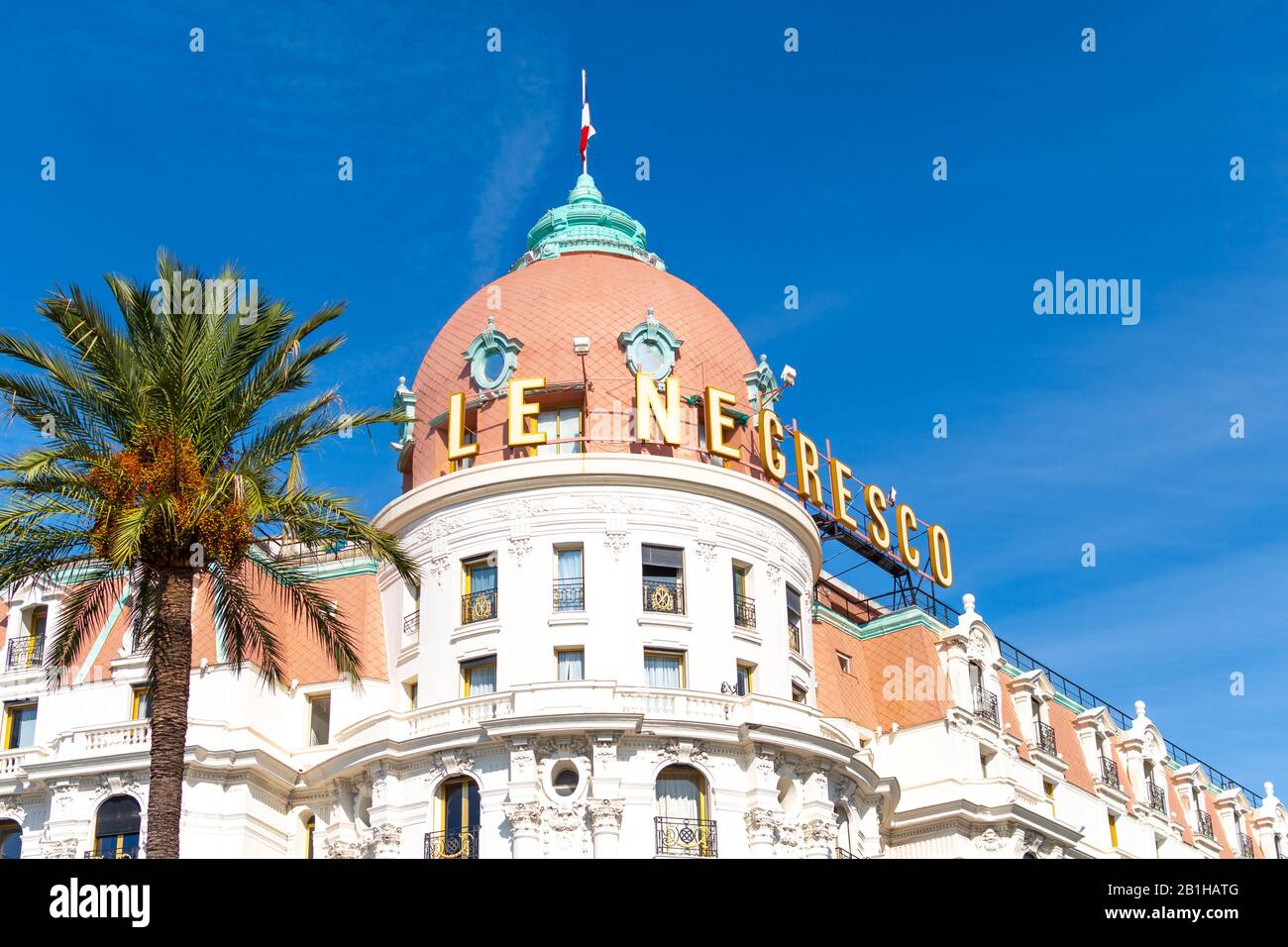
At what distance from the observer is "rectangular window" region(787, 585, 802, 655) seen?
54.5 metres

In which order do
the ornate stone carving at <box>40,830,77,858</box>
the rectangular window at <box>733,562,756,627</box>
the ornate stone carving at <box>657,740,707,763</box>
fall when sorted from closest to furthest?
1. the ornate stone carving at <box>657,740,707,763</box>
2. the ornate stone carving at <box>40,830,77,858</box>
3. the rectangular window at <box>733,562,756,627</box>

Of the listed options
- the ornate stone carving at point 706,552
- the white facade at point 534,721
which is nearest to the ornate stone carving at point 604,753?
the white facade at point 534,721

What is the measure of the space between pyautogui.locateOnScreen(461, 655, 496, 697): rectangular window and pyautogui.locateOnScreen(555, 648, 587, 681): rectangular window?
80.9 inches

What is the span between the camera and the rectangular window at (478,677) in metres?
50.8

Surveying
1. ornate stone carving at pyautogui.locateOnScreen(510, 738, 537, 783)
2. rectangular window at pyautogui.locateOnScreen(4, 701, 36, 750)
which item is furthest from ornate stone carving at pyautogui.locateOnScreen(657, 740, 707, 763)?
rectangular window at pyautogui.locateOnScreen(4, 701, 36, 750)

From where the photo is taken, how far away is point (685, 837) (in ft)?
155

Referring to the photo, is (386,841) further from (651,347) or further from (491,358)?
(651,347)

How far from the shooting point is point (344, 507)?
33.3m

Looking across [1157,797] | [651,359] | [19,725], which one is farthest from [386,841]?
[1157,797]

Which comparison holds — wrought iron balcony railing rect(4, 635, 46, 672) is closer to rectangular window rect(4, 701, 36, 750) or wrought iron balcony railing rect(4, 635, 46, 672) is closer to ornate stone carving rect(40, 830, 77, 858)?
rectangular window rect(4, 701, 36, 750)
